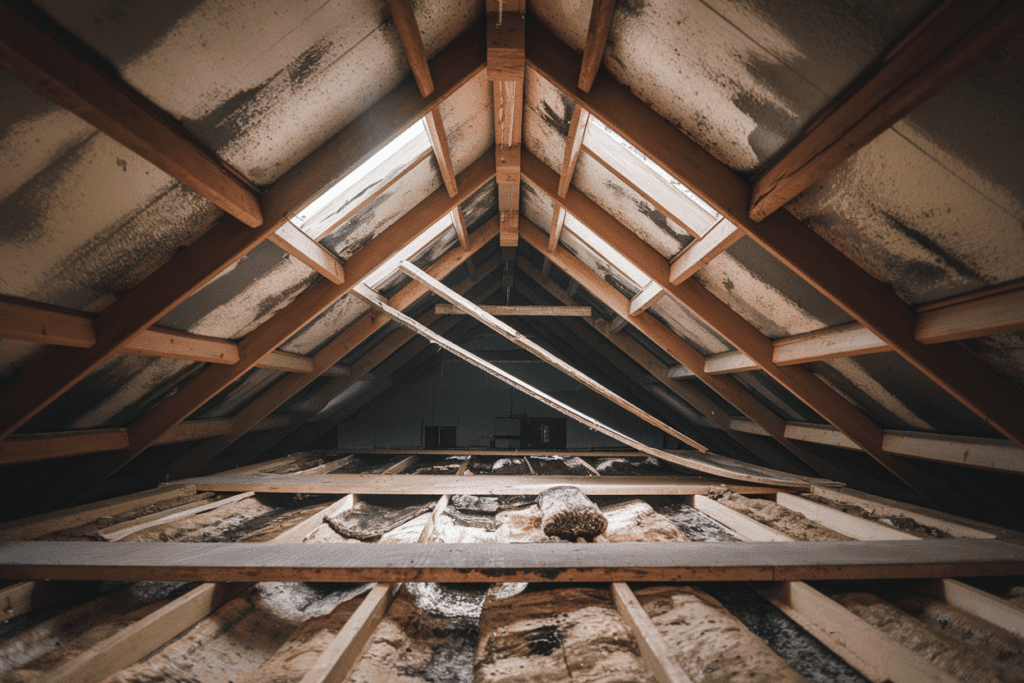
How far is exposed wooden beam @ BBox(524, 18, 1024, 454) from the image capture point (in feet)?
6.03

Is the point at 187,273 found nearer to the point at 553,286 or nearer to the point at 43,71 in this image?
the point at 43,71

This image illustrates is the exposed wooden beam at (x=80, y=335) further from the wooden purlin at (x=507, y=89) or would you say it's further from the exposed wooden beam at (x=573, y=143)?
the exposed wooden beam at (x=573, y=143)

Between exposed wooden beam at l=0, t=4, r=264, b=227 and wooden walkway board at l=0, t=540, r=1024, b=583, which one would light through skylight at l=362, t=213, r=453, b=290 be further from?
wooden walkway board at l=0, t=540, r=1024, b=583

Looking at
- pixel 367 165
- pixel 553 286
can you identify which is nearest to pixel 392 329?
pixel 553 286

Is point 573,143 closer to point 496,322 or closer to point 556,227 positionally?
point 556,227

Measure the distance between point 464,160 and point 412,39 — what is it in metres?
1.27

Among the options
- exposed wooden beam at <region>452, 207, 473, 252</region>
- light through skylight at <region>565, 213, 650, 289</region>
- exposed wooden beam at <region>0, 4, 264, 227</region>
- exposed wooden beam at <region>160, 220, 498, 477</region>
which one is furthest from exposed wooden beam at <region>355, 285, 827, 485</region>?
exposed wooden beam at <region>0, 4, 264, 227</region>

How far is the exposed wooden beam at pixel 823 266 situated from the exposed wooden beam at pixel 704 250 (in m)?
0.27

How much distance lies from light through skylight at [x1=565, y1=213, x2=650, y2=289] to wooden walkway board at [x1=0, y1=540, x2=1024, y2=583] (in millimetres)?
2096

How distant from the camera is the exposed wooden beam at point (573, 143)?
2199mm

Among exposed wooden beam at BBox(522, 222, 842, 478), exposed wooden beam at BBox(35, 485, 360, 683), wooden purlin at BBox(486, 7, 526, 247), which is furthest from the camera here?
exposed wooden beam at BBox(522, 222, 842, 478)

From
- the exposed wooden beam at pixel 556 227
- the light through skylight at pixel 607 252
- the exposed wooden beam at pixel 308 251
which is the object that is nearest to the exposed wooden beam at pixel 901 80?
the light through skylight at pixel 607 252

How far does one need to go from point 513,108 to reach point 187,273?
192cm

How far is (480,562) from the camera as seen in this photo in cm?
179
